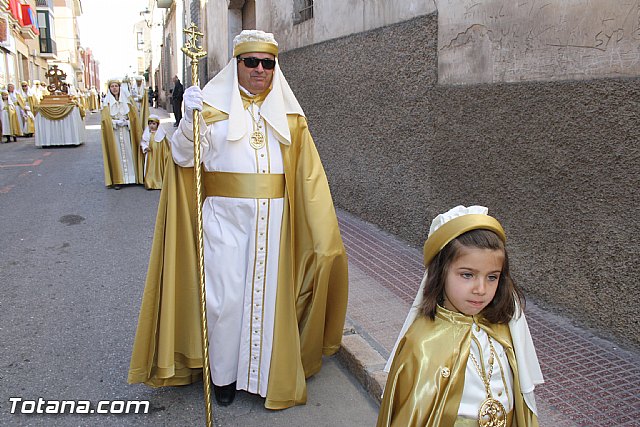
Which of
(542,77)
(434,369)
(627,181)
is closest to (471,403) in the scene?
(434,369)

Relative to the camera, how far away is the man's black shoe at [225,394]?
341 cm

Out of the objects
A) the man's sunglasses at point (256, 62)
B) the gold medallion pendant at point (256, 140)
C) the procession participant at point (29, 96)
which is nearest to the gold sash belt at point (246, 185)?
the gold medallion pendant at point (256, 140)

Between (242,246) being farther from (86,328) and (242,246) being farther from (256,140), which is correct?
(86,328)

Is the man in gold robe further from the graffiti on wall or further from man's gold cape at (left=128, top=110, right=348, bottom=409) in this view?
the graffiti on wall

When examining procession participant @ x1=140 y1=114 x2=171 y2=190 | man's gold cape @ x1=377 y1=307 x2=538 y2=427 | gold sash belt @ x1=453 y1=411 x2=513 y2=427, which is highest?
procession participant @ x1=140 y1=114 x2=171 y2=190

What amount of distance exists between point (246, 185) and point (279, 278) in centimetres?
55

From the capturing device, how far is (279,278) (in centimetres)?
335

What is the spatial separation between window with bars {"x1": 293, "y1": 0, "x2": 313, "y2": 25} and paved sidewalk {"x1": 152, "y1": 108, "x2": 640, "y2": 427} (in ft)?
19.5

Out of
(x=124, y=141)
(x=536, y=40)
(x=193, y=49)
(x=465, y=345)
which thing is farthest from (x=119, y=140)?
(x=465, y=345)

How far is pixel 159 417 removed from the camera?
10.8ft

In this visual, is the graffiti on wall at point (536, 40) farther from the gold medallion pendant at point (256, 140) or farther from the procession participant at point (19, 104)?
the procession participant at point (19, 104)

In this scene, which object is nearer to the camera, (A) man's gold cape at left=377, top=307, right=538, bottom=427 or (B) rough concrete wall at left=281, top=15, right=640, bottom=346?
(A) man's gold cape at left=377, top=307, right=538, bottom=427

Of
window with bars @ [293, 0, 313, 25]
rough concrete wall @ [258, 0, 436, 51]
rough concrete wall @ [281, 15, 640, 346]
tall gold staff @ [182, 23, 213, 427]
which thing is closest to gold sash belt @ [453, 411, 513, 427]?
tall gold staff @ [182, 23, 213, 427]

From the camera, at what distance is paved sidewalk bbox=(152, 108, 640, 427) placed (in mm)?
3148
